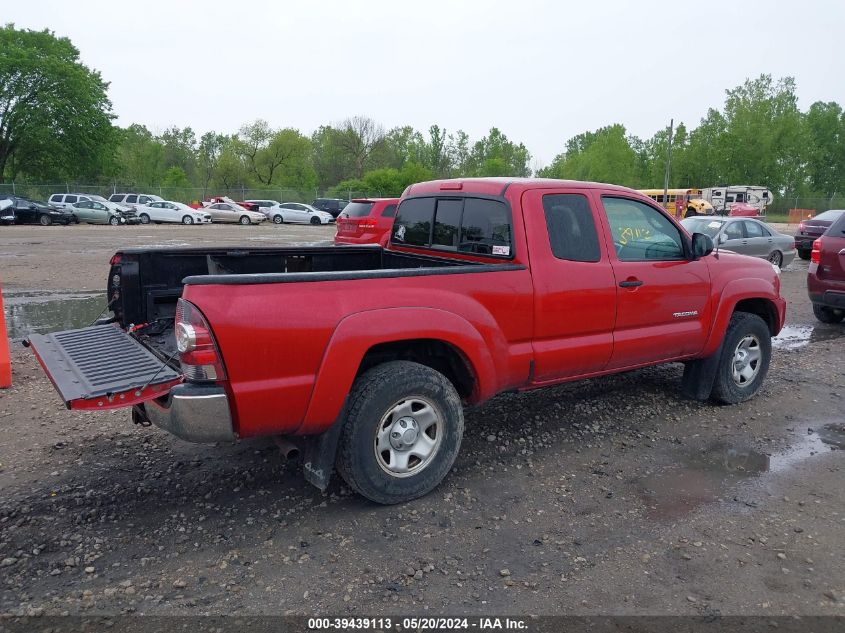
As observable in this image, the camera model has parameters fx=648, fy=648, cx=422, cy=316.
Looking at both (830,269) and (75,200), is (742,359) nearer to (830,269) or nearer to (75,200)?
(830,269)

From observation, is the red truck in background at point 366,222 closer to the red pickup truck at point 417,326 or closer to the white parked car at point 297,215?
the red pickup truck at point 417,326

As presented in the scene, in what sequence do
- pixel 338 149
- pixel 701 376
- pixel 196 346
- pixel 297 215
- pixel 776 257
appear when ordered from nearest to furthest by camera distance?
pixel 196 346 < pixel 701 376 < pixel 776 257 < pixel 297 215 < pixel 338 149

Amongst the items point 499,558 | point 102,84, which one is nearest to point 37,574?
point 499,558

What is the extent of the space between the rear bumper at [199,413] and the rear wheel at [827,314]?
31.9 ft

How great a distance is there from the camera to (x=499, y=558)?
10.9ft

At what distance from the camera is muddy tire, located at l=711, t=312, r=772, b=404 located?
557 centimetres

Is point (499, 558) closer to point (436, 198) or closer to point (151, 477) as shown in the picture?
point (151, 477)

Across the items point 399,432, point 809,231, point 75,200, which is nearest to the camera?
point 399,432

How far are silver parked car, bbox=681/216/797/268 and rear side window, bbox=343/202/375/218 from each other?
741cm

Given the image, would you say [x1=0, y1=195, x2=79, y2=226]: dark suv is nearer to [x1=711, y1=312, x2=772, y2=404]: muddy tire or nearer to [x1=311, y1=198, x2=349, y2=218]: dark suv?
[x1=311, y1=198, x2=349, y2=218]: dark suv

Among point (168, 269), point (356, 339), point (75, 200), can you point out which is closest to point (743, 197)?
point (75, 200)

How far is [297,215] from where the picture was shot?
45.0 m

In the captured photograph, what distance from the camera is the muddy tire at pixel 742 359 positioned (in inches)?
219

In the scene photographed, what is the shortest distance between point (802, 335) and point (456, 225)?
6596mm
